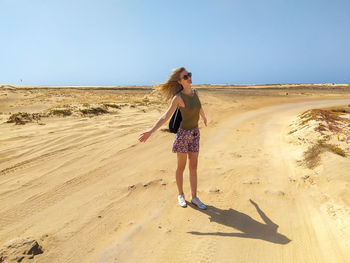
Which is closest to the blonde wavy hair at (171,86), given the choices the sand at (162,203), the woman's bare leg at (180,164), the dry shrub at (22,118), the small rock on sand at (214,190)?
the woman's bare leg at (180,164)

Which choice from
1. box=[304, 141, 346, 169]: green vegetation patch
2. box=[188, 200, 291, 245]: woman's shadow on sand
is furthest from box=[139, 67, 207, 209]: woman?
box=[304, 141, 346, 169]: green vegetation patch

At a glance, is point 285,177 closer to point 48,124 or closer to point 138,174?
point 138,174

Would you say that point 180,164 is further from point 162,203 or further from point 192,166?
point 162,203

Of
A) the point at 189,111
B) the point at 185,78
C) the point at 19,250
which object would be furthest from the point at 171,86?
the point at 19,250

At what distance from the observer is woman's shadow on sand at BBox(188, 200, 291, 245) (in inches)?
Result: 129

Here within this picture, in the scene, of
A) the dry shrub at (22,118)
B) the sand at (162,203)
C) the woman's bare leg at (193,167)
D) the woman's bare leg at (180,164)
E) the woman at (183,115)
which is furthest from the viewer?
the dry shrub at (22,118)

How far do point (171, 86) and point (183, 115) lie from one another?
1.56 ft

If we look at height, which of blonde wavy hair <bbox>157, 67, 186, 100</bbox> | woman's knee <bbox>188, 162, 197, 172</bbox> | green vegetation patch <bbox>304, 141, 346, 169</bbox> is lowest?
green vegetation patch <bbox>304, 141, 346, 169</bbox>

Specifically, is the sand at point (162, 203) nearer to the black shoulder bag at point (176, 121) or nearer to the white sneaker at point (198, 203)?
the white sneaker at point (198, 203)

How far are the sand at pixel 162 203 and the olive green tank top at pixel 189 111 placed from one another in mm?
1234

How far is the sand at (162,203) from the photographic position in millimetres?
3021

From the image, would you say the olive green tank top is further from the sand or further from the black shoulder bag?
the sand

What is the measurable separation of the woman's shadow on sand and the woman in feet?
0.83

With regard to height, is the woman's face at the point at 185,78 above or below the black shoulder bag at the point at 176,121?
above
